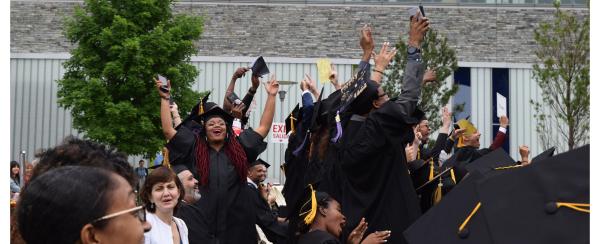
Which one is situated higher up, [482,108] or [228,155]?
[482,108]

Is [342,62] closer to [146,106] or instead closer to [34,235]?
[146,106]

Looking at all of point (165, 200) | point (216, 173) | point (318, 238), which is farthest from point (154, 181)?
point (216, 173)

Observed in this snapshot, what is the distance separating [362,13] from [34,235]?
105 feet

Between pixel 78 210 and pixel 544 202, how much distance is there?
7.57 feet

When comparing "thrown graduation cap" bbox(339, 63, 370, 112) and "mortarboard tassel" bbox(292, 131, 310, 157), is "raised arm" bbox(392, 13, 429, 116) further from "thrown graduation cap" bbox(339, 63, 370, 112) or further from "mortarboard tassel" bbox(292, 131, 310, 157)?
"mortarboard tassel" bbox(292, 131, 310, 157)

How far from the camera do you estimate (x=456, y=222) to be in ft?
15.8

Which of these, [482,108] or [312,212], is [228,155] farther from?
[482,108]

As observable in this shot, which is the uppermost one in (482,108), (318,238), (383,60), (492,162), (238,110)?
(482,108)

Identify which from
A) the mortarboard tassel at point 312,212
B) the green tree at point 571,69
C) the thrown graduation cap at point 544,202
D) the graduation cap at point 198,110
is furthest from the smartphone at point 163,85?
the green tree at point 571,69

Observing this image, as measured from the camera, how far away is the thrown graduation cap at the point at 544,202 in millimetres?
4082

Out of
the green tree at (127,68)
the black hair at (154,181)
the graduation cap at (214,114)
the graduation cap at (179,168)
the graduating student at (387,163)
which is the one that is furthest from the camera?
the green tree at (127,68)

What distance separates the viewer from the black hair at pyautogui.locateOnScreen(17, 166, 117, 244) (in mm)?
2768

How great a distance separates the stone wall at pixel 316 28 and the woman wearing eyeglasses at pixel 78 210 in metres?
30.7

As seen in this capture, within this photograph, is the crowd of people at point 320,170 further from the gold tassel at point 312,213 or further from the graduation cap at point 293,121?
the graduation cap at point 293,121
